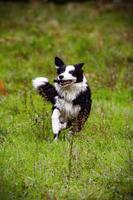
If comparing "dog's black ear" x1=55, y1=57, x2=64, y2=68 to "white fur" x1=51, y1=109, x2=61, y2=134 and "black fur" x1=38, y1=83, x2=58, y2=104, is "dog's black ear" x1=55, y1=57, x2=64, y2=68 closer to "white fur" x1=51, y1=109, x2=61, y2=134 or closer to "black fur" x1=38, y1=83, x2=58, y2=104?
"black fur" x1=38, y1=83, x2=58, y2=104

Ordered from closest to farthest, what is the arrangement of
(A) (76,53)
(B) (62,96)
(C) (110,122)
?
(B) (62,96) < (C) (110,122) < (A) (76,53)

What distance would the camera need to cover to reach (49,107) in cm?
1427

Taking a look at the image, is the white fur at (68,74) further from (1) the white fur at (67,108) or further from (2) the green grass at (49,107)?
(2) the green grass at (49,107)

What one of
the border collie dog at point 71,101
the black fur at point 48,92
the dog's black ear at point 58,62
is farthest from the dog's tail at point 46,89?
the dog's black ear at point 58,62

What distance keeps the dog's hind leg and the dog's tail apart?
380 millimetres

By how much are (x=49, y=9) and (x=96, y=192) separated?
1556cm

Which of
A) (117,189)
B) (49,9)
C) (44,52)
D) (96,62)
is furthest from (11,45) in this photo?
(117,189)

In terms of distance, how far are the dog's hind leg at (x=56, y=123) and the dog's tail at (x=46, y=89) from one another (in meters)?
0.38

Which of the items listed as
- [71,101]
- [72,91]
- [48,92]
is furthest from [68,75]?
[48,92]

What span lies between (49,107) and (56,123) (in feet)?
8.09

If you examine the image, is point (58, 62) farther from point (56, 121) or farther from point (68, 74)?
point (56, 121)

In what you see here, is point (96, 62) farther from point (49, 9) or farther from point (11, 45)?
point (49, 9)

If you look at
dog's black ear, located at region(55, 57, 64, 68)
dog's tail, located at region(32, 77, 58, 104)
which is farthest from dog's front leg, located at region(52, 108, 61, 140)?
dog's black ear, located at region(55, 57, 64, 68)

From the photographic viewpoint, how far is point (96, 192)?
31.3 feet
